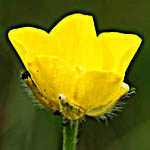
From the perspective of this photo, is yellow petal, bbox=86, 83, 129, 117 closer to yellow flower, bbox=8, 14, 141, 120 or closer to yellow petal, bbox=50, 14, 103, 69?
yellow flower, bbox=8, 14, 141, 120

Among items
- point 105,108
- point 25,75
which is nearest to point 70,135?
point 105,108

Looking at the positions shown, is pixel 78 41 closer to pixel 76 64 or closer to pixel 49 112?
pixel 76 64

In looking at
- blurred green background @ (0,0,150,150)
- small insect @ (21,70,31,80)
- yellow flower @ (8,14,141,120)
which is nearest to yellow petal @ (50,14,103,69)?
yellow flower @ (8,14,141,120)

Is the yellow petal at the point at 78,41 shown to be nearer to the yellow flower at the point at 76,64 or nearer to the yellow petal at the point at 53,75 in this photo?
the yellow flower at the point at 76,64

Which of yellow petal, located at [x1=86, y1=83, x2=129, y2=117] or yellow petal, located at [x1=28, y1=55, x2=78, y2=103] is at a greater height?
yellow petal, located at [x1=28, y1=55, x2=78, y2=103]

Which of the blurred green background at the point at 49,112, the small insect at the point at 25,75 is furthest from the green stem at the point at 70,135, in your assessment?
the blurred green background at the point at 49,112

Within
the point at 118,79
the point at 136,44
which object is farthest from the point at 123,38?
the point at 118,79

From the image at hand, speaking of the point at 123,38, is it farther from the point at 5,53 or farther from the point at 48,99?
the point at 5,53
